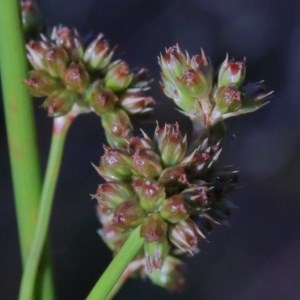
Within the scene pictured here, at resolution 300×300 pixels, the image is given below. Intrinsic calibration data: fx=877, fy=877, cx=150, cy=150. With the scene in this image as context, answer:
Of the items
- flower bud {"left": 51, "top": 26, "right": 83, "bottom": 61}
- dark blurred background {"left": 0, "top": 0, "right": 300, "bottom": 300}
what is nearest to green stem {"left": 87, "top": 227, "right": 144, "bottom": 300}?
flower bud {"left": 51, "top": 26, "right": 83, "bottom": 61}

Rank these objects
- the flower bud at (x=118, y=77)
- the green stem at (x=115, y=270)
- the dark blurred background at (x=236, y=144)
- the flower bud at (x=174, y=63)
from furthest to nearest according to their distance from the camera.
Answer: the dark blurred background at (x=236, y=144), the flower bud at (x=118, y=77), the flower bud at (x=174, y=63), the green stem at (x=115, y=270)

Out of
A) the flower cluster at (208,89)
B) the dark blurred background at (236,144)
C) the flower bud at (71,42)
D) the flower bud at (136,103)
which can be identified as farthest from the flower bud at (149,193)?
the dark blurred background at (236,144)

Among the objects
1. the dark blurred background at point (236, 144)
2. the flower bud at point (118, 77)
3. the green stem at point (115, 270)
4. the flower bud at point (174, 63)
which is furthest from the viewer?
the dark blurred background at point (236, 144)

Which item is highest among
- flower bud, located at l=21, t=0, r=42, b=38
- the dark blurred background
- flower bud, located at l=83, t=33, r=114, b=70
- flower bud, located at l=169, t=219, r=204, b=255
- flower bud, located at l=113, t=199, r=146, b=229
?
flower bud, located at l=21, t=0, r=42, b=38

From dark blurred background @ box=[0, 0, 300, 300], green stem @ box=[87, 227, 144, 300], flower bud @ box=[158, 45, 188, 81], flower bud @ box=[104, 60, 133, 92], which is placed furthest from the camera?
dark blurred background @ box=[0, 0, 300, 300]

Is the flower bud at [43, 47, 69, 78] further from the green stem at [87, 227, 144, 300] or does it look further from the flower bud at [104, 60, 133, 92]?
the green stem at [87, 227, 144, 300]

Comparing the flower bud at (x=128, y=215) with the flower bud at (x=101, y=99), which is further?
the flower bud at (x=101, y=99)

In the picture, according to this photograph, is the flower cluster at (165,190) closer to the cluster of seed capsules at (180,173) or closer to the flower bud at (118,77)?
the cluster of seed capsules at (180,173)
